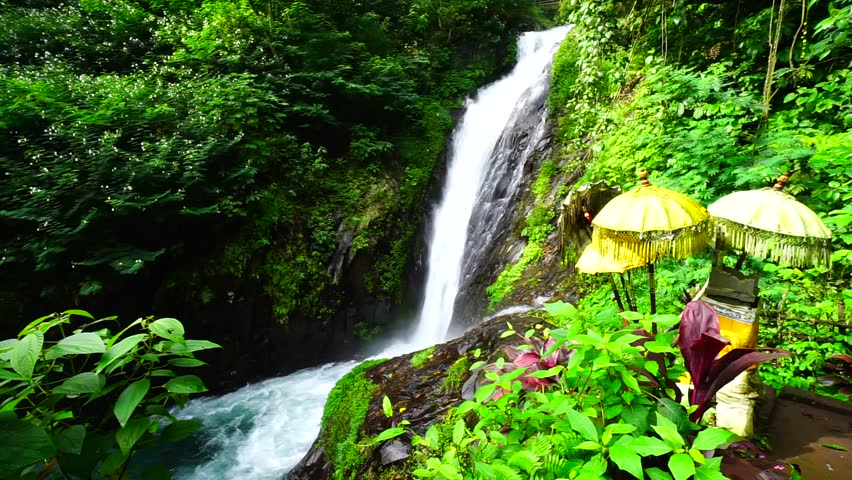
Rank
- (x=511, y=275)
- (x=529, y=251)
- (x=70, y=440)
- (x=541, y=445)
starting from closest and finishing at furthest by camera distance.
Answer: (x=70, y=440) < (x=541, y=445) < (x=511, y=275) < (x=529, y=251)

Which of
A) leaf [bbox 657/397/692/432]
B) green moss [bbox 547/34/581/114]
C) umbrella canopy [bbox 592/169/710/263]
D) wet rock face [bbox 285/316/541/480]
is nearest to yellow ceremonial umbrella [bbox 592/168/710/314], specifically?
umbrella canopy [bbox 592/169/710/263]

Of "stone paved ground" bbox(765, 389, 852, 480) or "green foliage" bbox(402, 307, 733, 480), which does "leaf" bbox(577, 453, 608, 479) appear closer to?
"green foliage" bbox(402, 307, 733, 480)

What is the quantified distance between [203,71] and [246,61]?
2.86 feet

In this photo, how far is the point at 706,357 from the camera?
1.53m

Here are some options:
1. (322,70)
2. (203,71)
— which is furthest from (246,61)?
(322,70)

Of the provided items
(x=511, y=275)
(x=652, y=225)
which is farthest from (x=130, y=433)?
(x=511, y=275)

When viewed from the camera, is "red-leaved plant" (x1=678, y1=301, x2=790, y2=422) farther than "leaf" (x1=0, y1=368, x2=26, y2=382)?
Yes

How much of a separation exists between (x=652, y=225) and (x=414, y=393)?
2.80 metres

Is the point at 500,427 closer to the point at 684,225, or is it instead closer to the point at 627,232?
the point at 627,232

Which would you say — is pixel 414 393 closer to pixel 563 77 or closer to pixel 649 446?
pixel 649 446

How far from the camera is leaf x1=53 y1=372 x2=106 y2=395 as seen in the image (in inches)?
33.4

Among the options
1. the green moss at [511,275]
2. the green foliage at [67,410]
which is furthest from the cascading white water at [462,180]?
the green foliage at [67,410]

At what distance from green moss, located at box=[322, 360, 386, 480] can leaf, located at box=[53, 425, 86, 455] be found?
105 inches

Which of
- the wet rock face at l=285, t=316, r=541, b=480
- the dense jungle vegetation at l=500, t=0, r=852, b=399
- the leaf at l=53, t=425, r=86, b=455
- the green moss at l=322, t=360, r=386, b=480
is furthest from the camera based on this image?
the green moss at l=322, t=360, r=386, b=480
